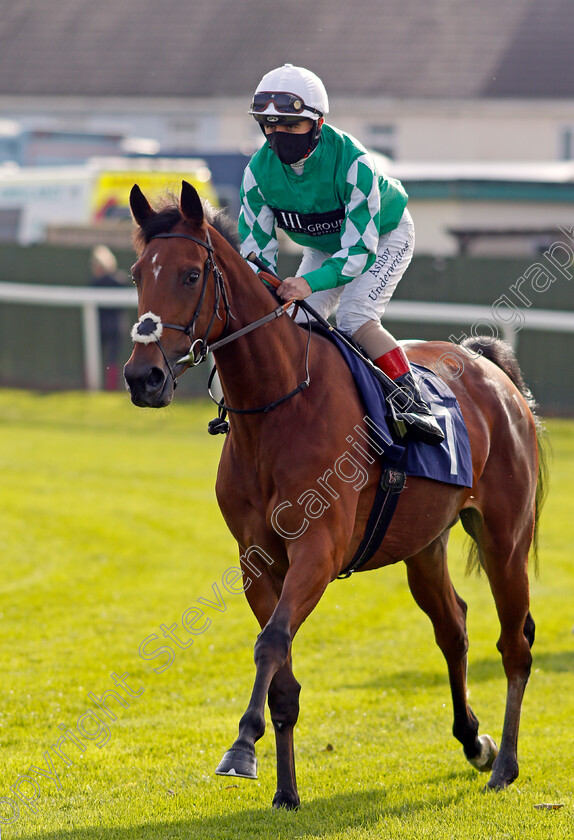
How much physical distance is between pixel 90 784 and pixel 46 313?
1276cm

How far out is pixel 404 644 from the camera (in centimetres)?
736

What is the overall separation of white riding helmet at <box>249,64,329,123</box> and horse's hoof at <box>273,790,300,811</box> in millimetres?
2572

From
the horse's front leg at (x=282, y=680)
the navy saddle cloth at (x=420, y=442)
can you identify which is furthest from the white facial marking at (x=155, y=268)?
the horse's front leg at (x=282, y=680)

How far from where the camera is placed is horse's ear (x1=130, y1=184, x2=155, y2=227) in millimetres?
4070

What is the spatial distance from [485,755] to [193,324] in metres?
2.55

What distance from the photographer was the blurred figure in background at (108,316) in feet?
53.4

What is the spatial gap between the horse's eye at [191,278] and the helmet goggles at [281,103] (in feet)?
2.64

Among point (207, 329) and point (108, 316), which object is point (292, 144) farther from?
point (108, 316)

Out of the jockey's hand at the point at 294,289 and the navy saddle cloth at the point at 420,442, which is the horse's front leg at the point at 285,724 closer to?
the navy saddle cloth at the point at 420,442

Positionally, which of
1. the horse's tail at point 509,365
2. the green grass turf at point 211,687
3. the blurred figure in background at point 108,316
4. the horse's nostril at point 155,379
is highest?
the horse's nostril at point 155,379

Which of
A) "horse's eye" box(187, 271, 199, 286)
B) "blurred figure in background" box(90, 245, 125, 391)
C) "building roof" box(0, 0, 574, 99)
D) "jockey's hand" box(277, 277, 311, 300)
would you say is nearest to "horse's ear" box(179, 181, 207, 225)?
"horse's eye" box(187, 271, 199, 286)

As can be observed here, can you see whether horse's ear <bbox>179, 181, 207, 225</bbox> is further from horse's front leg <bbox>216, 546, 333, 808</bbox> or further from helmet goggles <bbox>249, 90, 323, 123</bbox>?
horse's front leg <bbox>216, 546, 333, 808</bbox>

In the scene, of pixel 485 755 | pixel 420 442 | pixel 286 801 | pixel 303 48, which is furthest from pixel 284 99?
pixel 303 48

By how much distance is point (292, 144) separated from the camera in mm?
4422
